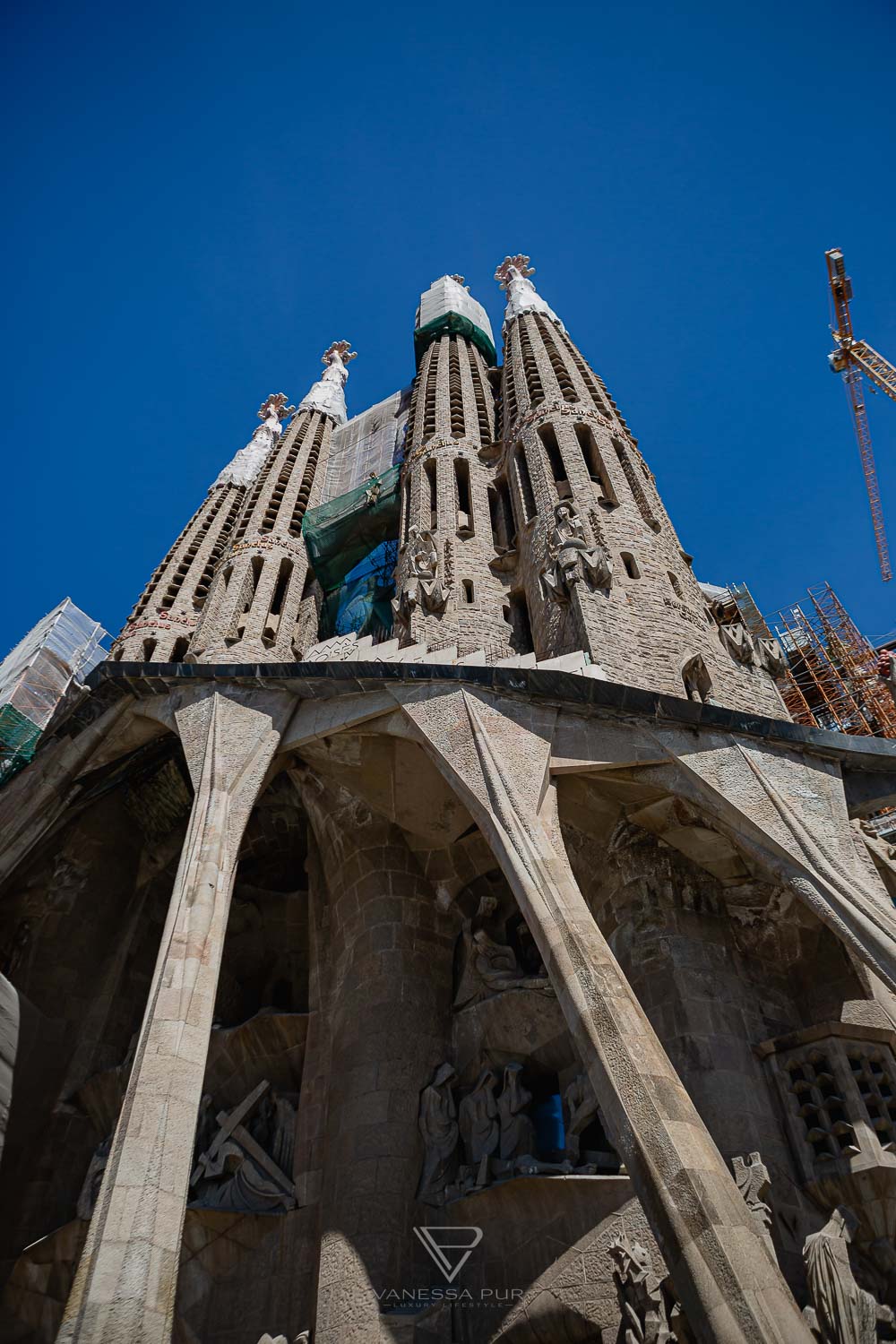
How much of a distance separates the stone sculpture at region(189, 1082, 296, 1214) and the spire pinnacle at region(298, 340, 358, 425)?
2638 cm

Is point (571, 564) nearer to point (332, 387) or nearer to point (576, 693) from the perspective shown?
point (576, 693)

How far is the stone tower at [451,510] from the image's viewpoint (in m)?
15.5

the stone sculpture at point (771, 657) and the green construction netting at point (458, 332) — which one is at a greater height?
the green construction netting at point (458, 332)

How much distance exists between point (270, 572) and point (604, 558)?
10693mm

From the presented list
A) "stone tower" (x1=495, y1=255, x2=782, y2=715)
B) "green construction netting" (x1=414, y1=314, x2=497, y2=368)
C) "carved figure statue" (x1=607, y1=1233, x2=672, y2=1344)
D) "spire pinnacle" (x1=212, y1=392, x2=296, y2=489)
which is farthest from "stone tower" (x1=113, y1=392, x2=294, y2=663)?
"carved figure statue" (x1=607, y1=1233, x2=672, y2=1344)

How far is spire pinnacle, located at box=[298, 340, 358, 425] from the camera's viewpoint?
3347cm

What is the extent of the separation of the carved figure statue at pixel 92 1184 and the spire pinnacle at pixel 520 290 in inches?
884

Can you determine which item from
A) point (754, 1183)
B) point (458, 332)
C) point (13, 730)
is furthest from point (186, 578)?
point (754, 1183)

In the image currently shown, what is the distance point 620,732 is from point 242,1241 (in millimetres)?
5613

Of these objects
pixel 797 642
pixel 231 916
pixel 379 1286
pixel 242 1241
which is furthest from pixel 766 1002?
pixel 797 642

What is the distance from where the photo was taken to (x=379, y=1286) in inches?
300

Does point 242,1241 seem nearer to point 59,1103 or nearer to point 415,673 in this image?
point 59,1103

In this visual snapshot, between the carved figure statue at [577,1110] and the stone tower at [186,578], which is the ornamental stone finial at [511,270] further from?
the carved figure statue at [577,1110]

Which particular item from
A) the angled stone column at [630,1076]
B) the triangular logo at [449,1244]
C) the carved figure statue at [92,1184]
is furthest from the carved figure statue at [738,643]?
the carved figure statue at [92,1184]
